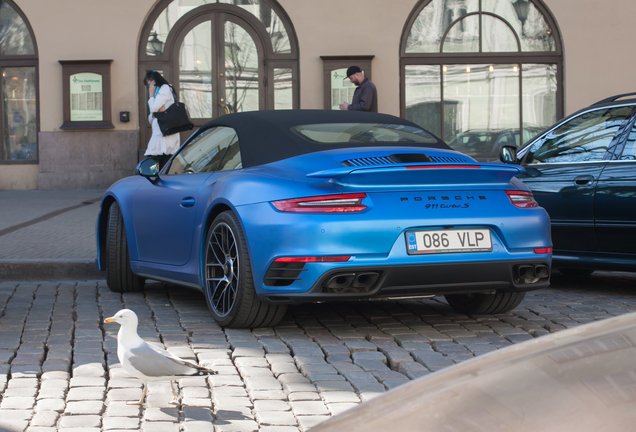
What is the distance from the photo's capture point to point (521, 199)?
4754mm

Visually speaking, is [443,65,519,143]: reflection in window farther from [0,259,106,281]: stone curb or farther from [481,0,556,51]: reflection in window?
[0,259,106,281]: stone curb

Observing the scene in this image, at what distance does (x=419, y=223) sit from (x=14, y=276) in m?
4.36

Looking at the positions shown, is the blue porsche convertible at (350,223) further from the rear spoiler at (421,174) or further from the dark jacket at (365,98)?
the dark jacket at (365,98)

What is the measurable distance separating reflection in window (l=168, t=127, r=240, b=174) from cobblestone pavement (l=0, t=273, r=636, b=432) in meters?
0.99

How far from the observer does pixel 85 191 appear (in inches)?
610

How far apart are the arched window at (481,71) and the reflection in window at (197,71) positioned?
3.79 m

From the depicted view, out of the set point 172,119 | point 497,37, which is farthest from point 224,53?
point 497,37

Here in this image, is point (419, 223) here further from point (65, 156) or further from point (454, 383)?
point (65, 156)

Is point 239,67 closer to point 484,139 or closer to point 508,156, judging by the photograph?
point 484,139

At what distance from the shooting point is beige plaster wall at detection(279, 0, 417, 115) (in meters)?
15.7

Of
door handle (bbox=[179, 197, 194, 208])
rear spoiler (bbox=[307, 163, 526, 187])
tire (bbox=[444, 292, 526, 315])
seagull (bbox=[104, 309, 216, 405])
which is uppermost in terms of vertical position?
rear spoiler (bbox=[307, 163, 526, 187])

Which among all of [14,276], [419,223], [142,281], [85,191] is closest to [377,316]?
[419,223]

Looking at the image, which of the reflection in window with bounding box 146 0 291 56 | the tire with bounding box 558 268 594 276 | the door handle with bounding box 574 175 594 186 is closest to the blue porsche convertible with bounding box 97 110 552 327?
the door handle with bounding box 574 175 594 186

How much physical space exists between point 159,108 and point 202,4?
4989 mm
